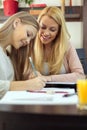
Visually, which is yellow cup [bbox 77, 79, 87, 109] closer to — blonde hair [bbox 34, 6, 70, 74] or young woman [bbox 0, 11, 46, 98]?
young woman [bbox 0, 11, 46, 98]

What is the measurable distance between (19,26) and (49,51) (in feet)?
1.53

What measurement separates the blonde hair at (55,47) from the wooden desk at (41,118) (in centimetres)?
103

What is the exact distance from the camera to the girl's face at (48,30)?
224 cm

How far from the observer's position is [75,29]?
336cm

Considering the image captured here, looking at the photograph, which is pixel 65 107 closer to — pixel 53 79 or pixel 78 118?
pixel 78 118

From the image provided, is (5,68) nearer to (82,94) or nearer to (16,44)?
(16,44)

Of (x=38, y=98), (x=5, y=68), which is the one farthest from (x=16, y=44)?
(x=38, y=98)

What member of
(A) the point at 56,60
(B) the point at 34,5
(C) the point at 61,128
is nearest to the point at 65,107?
(C) the point at 61,128

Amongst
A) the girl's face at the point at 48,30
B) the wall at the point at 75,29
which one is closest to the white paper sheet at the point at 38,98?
the girl's face at the point at 48,30

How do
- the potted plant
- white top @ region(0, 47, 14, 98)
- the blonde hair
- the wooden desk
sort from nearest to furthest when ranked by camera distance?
1. the wooden desk
2. white top @ region(0, 47, 14, 98)
3. the blonde hair
4. the potted plant

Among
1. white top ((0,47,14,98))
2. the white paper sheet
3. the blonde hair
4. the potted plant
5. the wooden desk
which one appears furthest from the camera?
the potted plant

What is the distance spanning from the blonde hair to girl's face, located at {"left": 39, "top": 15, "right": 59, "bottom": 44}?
1.1 inches

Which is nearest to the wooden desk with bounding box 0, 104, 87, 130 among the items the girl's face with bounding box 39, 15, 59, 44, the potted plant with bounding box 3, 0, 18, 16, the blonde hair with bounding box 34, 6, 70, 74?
the blonde hair with bounding box 34, 6, 70, 74

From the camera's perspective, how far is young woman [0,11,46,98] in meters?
1.84
